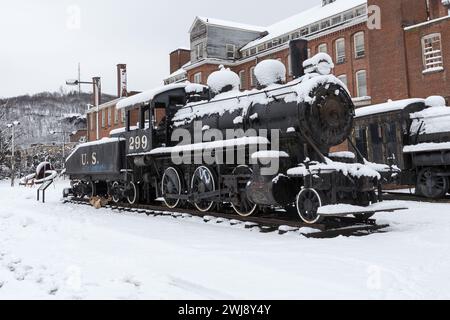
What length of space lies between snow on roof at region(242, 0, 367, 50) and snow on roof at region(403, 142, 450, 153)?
A: 60.8 feet

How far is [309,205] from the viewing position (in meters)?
8.23

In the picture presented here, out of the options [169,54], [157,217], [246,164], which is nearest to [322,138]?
[246,164]

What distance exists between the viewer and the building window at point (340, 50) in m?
30.7

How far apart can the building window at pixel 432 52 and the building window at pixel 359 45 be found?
6.38m

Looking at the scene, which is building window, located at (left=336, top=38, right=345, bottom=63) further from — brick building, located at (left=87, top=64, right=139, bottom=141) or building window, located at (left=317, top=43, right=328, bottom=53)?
brick building, located at (left=87, top=64, right=139, bottom=141)

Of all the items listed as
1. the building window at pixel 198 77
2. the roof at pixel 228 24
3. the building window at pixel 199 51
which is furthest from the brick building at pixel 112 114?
the roof at pixel 228 24

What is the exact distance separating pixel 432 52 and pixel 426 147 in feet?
39.5

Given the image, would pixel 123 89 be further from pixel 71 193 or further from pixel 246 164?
pixel 246 164

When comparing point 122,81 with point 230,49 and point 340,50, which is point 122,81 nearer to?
point 230,49

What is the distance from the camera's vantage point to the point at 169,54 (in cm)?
4678

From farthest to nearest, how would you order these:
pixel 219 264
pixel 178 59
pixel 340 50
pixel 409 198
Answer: pixel 178 59 < pixel 340 50 < pixel 409 198 < pixel 219 264

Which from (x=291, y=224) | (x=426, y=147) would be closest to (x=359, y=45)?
(x=426, y=147)

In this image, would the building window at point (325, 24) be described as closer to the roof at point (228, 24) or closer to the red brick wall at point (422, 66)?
the roof at point (228, 24)
